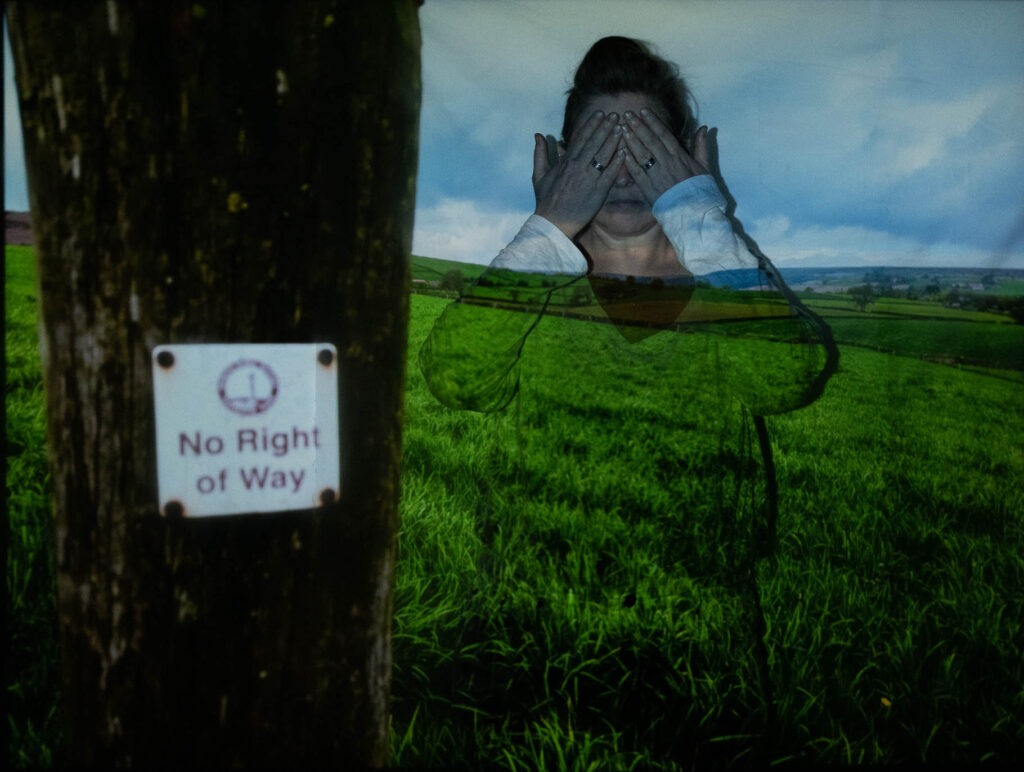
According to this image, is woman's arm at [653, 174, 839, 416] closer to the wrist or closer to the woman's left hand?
the woman's left hand

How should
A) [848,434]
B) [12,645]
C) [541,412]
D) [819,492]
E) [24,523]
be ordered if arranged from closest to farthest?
[12,645] → [24,523] → [819,492] → [541,412] → [848,434]

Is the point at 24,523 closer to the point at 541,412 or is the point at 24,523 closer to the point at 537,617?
the point at 537,617

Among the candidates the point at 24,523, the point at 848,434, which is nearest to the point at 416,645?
the point at 24,523

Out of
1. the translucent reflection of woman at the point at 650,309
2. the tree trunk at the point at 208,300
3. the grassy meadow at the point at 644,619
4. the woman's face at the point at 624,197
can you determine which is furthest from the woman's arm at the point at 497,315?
the tree trunk at the point at 208,300

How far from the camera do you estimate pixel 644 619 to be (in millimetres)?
1935

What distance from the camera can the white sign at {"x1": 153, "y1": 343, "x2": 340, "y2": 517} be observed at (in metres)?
0.69

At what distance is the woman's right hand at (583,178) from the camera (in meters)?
1.45

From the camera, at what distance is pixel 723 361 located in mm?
1632

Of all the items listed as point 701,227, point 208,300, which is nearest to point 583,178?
point 701,227

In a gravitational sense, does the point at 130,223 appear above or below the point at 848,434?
above

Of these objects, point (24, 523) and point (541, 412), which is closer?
point (24, 523)

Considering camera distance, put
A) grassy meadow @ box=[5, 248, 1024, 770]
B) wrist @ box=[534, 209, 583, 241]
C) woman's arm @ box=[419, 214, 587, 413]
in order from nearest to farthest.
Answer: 1. woman's arm @ box=[419, 214, 587, 413]
2. wrist @ box=[534, 209, 583, 241]
3. grassy meadow @ box=[5, 248, 1024, 770]

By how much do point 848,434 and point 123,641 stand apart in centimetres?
483

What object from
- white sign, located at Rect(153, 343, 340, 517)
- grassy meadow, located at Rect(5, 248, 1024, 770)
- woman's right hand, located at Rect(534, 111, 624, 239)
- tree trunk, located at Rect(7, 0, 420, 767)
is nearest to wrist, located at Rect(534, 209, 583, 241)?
woman's right hand, located at Rect(534, 111, 624, 239)
